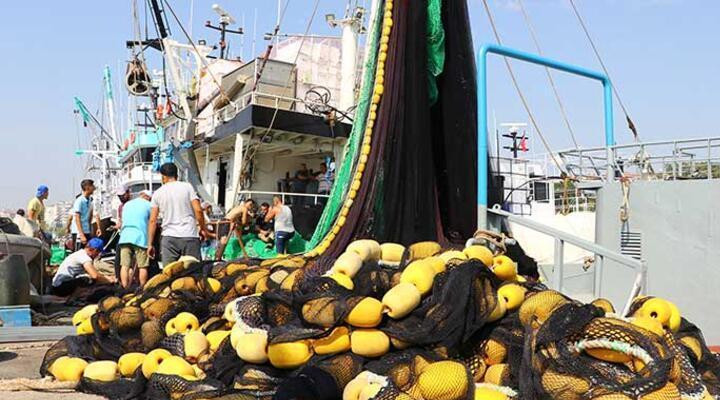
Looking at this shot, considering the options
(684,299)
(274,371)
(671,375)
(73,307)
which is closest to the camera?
(671,375)

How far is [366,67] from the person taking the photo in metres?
5.65

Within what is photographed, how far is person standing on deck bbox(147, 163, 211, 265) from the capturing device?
6281mm

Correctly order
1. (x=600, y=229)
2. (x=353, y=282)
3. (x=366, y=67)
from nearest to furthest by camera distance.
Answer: (x=353, y=282)
(x=366, y=67)
(x=600, y=229)

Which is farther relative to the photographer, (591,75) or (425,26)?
(591,75)

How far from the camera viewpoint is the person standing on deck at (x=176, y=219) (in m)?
6.28

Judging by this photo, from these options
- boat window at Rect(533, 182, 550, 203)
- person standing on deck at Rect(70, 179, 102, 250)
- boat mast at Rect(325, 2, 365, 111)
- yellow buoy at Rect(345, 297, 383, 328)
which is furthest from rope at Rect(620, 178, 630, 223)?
boat mast at Rect(325, 2, 365, 111)

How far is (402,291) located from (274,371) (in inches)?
29.3

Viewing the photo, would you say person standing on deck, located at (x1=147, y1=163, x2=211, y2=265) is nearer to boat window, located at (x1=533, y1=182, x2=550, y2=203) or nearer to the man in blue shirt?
the man in blue shirt

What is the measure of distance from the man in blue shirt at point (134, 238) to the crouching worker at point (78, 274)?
1698mm

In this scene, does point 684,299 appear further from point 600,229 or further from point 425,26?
point 425,26

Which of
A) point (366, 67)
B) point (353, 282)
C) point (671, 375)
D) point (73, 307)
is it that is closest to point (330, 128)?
point (73, 307)

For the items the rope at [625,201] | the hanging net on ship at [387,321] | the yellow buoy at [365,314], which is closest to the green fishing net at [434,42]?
the hanging net on ship at [387,321]

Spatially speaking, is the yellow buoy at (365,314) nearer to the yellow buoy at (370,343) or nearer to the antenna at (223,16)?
the yellow buoy at (370,343)

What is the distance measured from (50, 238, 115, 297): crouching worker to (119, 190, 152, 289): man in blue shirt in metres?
1.70
